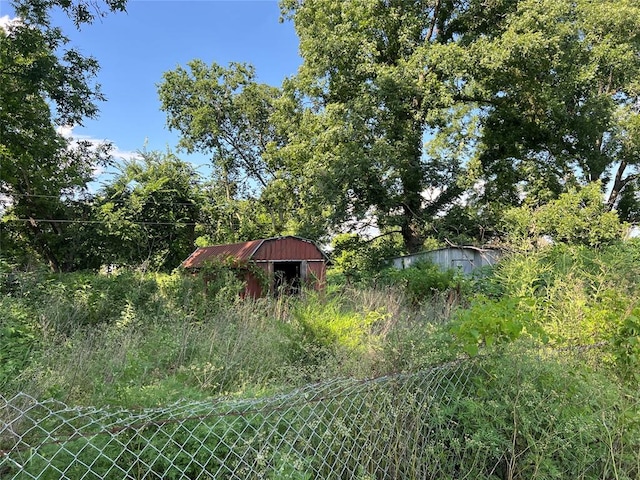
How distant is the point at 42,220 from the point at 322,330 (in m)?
15.4

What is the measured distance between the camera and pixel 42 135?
1073 centimetres

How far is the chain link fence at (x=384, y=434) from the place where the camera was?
1899 mm

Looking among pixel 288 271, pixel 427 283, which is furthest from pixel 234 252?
pixel 427 283

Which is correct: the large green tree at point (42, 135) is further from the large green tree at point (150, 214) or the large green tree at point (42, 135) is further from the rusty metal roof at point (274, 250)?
the rusty metal roof at point (274, 250)

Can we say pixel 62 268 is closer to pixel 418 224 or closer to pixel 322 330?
pixel 418 224

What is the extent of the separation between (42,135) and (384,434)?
12.5m

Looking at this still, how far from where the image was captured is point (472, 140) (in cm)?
1431

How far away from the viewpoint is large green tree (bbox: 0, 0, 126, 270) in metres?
7.19

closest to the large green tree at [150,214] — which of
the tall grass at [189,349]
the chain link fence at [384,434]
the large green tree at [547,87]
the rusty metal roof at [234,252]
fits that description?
the rusty metal roof at [234,252]

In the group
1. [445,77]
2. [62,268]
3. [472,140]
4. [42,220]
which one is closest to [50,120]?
[42,220]

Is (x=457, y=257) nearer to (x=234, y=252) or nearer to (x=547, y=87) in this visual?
(x=547, y=87)

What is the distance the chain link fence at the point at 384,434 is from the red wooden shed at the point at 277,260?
7679mm

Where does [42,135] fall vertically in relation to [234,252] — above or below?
above

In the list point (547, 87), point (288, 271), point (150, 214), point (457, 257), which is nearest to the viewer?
point (547, 87)
